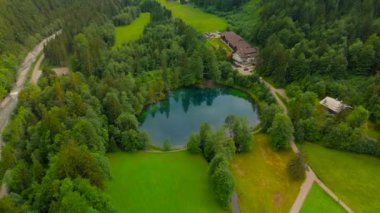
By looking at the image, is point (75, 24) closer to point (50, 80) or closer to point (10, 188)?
point (50, 80)

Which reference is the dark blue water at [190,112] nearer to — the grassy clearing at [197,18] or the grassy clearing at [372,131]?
the grassy clearing at [372,131]

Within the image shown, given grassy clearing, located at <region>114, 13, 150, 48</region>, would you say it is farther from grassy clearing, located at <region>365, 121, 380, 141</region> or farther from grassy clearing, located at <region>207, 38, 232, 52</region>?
grassy clearing, located at <region>365, 121, 380, 141</region>

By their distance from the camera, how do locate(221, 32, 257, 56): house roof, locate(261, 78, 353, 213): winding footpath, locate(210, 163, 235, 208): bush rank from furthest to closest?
locate(221, 32, 257, 56): house roof → locate(261, 78, 353, 213): winding footpath → locate(210, 163, 235, 208): bush

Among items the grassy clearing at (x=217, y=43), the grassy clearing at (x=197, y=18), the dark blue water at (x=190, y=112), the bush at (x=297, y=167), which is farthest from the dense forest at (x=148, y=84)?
the grassy clearing at (x=217, y=43)

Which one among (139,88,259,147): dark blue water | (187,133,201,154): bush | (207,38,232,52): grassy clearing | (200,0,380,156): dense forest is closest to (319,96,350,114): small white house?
(200,0,380,156): dense forest

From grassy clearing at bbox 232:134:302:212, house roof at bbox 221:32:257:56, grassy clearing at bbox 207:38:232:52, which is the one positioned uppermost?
house roof at bbox 221:32:257:56
